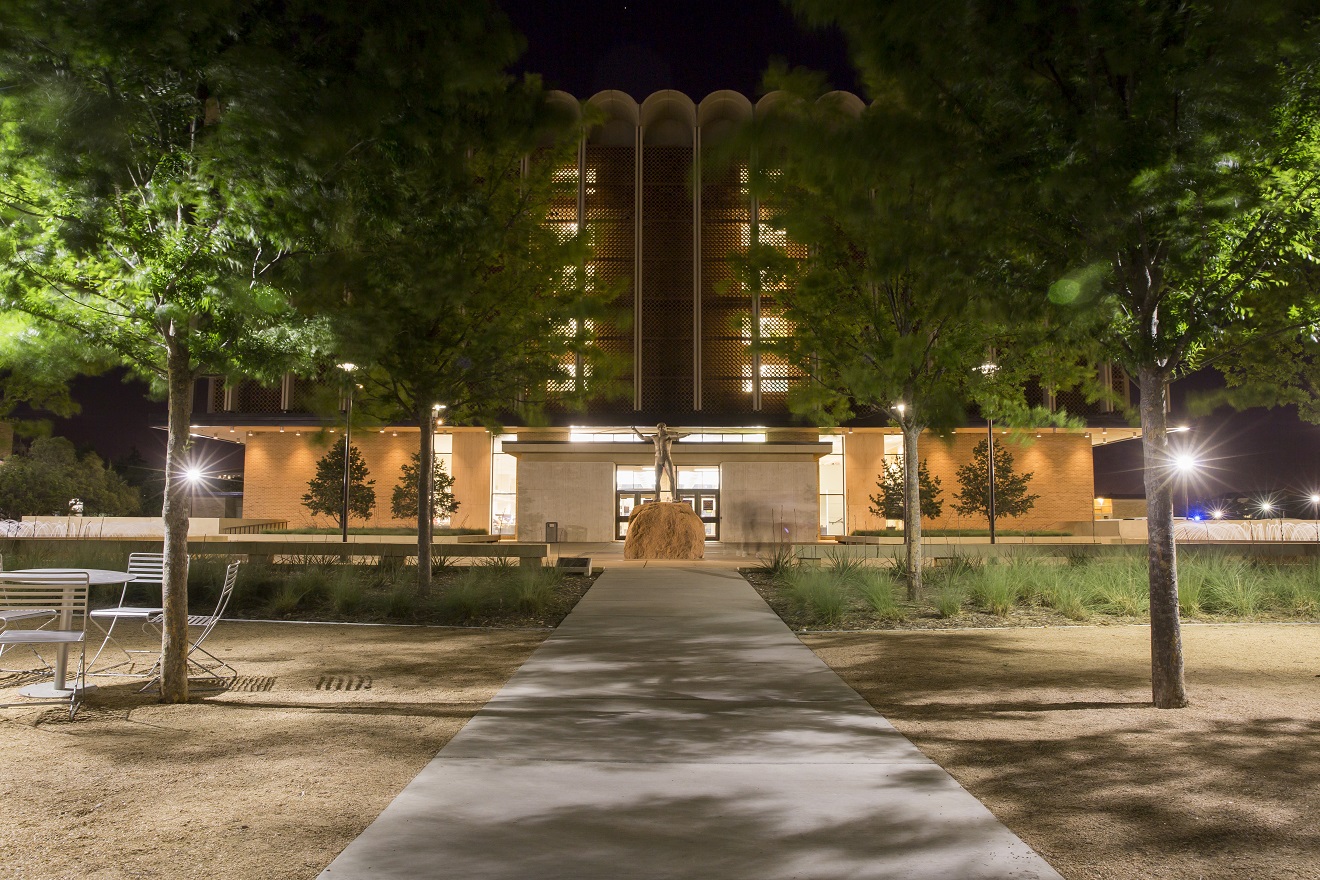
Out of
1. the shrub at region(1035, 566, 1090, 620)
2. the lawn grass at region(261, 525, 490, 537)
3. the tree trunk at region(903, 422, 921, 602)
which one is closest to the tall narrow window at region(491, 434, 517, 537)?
the lawn grass at region(261, 525, 490, 537)

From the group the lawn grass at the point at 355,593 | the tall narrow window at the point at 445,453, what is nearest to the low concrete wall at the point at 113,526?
the tall narrow window at the point at 445,453

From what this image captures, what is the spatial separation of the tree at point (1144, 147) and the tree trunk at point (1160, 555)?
0.05ft

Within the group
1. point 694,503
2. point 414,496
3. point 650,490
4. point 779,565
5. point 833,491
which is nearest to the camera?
point 779,565

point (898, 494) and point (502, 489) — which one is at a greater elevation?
point (502, 489)

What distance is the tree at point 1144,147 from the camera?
6340 mm

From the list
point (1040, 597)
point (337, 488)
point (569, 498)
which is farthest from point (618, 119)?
point (1040, 597)

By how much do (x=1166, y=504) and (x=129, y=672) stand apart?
32.7ft

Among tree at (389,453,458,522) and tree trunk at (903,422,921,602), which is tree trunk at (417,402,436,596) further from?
tree at (389,453,458,522)

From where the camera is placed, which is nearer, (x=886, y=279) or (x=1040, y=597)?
(x=886, y=279)

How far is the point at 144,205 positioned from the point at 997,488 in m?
36.3

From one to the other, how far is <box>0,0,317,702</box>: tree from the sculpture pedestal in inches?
618

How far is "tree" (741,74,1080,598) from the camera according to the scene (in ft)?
21.0

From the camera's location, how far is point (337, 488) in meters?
35.8

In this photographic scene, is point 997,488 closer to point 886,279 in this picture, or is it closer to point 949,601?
point 949,601
